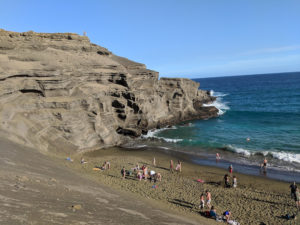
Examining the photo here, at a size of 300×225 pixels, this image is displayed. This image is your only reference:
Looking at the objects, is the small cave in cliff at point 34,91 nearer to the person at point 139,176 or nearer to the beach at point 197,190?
the beach at point 197,190

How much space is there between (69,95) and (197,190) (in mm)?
18785

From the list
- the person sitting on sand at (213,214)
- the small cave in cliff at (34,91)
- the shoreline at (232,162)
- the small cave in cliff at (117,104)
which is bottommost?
the shoreline at (232,162)

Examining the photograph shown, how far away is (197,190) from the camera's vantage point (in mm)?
18734

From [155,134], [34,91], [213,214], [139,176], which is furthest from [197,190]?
[155,134]

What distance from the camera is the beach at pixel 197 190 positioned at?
595 inches

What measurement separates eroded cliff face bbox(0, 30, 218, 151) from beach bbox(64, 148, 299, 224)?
4140mm

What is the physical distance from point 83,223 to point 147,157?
67.1 ft

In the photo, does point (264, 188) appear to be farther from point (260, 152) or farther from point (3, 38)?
point (3, 38)

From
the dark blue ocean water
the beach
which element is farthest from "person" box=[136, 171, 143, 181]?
the dark blue ocean water

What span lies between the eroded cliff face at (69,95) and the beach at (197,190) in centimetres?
414

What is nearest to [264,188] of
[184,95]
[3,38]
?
[184,95]

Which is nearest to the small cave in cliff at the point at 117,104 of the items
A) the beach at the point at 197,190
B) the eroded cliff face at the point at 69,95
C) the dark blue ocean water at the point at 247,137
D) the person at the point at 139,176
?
the eroded cliff face at the point at 69,95

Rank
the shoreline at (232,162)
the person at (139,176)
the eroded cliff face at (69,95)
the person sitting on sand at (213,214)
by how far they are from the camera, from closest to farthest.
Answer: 1. the person sitting on sand at (213,214)
2. the person at (139,176)
3. the shoreline at (232,162)
4. the eroded cliff face at (69,95)

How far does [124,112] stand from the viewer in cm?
3525
